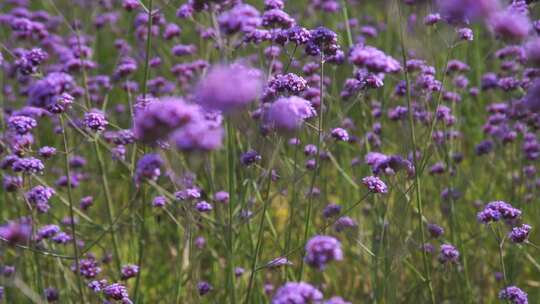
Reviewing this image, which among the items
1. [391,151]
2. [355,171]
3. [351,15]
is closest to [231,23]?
[355,171]

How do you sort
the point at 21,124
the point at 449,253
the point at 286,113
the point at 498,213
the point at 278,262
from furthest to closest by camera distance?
the point at 449,253 < the point at 21,124 < the point at 498,213 < the point at 278,262 < the point at 286,113

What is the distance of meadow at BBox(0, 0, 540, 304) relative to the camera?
215cm

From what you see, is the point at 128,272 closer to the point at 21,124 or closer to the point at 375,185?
the point at 21,124

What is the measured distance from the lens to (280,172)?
377 cm

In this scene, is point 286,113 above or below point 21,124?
below

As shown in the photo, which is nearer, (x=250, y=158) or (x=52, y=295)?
(x=250, y=158)

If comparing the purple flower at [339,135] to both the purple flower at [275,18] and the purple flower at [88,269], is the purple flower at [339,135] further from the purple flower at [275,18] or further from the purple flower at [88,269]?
the purple flower at [88,269]

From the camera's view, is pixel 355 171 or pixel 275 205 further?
pixel 275 205

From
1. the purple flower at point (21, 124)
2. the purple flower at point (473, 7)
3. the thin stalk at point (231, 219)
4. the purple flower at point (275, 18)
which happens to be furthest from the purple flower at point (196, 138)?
the purple flower at point (21, 124)

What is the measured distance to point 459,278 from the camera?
10.6 ft

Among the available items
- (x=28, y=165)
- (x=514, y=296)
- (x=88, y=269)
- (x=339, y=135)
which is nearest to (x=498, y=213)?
(x=514, y=296)

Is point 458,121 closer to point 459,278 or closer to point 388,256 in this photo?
point 459,278

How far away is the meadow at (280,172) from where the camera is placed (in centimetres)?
215

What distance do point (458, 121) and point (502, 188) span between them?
0.52 meters
